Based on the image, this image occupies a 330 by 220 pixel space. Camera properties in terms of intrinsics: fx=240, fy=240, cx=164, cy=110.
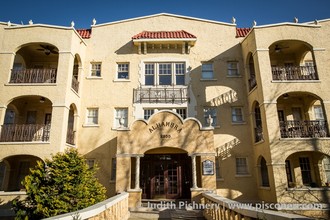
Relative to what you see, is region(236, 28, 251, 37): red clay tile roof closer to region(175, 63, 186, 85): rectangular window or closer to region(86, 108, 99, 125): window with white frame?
region(175, 63, 186, 85): rectangular window

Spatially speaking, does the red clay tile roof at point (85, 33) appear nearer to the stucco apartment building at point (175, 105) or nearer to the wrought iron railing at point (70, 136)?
the stucco apartment building at point (175, 105)

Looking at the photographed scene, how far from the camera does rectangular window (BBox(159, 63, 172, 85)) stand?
65.2ft

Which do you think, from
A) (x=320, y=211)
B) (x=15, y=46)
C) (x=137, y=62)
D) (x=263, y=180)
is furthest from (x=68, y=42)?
(x=320, y=211)

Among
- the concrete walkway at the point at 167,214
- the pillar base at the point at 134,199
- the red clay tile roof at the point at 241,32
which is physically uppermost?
the red clay tile roof at the point at 241,32

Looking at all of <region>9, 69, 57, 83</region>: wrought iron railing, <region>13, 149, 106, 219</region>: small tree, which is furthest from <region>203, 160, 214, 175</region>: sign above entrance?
<region>9, 69, 57, 83</region>: wrought iron railing

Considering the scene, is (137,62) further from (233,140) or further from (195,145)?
(233,140)

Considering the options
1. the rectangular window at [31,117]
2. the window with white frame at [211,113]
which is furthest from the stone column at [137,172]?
the rectangular window at [31,117]

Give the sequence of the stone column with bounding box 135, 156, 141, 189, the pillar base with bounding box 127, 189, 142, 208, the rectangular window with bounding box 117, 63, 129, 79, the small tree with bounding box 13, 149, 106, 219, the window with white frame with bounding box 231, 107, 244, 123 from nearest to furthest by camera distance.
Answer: the small tree with bounding box 13, 149, 106, 219 → the pillar base with bounding box 127, 189, 142, 208 → the stone column with bounding box 135, 156, 141, 189 → the window with white frame with bounding box 231, 107, 244, 123 → the rectangular window with bounding box 117, 63, 129, 79

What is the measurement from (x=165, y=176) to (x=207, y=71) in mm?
9238

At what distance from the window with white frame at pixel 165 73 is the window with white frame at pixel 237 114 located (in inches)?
184

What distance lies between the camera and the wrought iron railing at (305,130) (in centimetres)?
1622

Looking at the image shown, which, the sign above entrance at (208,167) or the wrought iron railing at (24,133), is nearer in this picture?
the sign above entrance at (208,167)

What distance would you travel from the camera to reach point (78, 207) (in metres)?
11.0

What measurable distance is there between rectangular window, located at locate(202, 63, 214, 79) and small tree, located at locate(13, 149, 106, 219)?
40.0 ft
